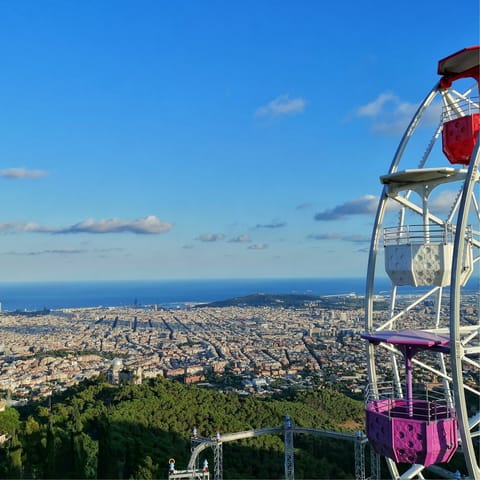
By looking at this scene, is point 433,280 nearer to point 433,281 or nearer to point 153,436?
point 433,281

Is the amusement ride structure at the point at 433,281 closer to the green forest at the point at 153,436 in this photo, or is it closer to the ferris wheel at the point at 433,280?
the ferris wheel at the point at 433,280

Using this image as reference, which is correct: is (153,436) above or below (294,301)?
below

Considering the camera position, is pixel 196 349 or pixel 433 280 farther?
pixel 196 349

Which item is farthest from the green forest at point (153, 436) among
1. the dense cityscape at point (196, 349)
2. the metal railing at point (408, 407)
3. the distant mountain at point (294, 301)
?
the distant mountain at point (294, 301)

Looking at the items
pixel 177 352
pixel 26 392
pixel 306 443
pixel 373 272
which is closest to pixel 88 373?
pixel 26 392

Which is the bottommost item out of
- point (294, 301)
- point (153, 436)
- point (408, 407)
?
point (153, 436)

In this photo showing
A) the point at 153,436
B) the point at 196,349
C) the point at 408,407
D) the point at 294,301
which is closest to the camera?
the point at 408,407

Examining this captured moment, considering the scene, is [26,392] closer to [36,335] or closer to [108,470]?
[108,470]

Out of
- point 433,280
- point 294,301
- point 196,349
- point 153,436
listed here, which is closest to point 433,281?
point 433,280
